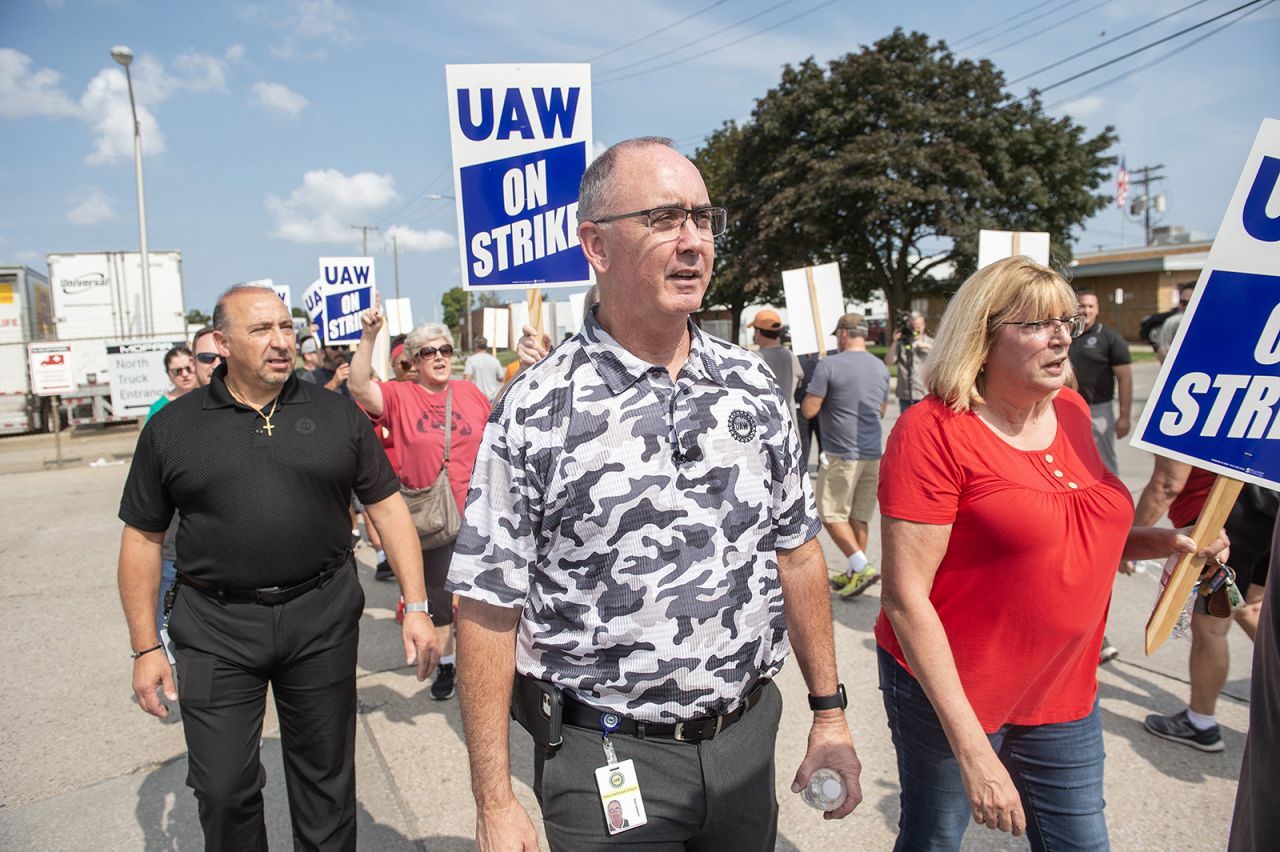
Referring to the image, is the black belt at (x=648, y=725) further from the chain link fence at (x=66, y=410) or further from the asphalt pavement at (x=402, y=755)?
the chain link fence at (x=66, y=410)

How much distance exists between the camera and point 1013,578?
209cm

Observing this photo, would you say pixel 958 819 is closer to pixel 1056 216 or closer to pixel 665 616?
pixel 665 616

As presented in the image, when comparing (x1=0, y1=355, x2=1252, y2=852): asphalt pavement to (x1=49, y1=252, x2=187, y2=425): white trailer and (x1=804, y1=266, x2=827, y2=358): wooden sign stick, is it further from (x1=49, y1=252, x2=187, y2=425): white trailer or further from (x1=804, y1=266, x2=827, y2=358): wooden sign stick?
(x1=49, y1=252, x2=187, y2=425): white trailer

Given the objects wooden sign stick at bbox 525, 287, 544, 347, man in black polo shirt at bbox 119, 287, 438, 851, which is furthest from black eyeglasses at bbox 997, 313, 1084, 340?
wooden sign stick at bbox 525, 287, 544, 347

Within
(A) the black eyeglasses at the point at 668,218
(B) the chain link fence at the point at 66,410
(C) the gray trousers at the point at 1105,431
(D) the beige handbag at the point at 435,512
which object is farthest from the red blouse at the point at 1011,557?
(B) the chain link fence at the point at 66,410

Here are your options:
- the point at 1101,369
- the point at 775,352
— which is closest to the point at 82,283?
the point at 775,352

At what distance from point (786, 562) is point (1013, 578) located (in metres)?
0.57

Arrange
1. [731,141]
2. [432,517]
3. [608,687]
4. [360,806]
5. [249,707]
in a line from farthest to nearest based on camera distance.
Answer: [731,141], [432,517], [360,806], [249,707], [608,687]

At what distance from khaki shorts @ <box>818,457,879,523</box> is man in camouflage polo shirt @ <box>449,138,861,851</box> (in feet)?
14.9

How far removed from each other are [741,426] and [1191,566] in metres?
1.34

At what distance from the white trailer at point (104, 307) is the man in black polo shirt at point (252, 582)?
19838 mm

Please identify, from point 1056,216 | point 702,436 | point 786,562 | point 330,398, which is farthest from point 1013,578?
point 1056,216

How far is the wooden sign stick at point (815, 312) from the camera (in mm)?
8305

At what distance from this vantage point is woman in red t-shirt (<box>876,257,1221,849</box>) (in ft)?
6.82
